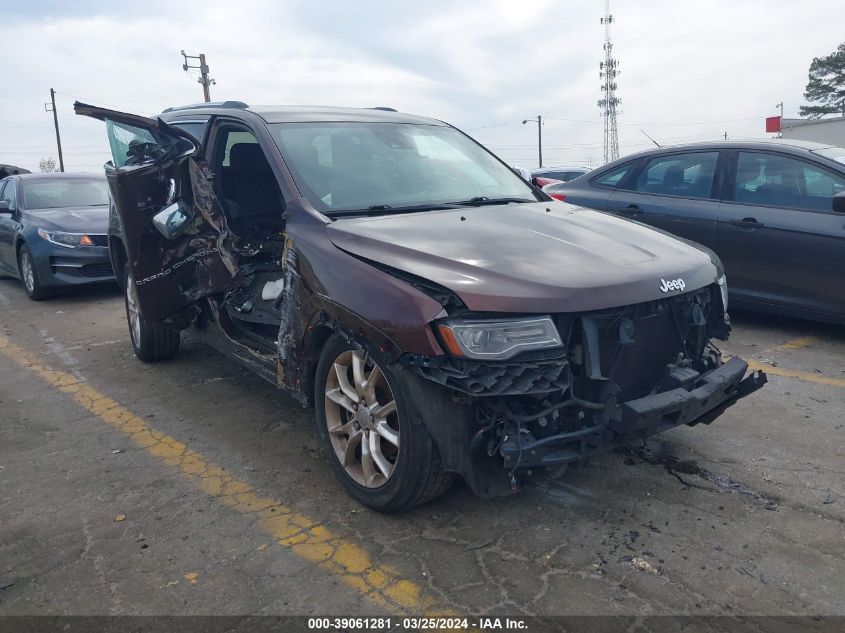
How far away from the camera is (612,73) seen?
56.2 meters

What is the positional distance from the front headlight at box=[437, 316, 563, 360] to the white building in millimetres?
34413

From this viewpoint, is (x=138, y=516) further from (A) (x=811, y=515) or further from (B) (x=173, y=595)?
(A) (x=811, y=515)

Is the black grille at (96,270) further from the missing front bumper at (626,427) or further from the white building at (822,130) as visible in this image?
the white building at (822,130)

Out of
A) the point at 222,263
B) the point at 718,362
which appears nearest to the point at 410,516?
the point at 718,362

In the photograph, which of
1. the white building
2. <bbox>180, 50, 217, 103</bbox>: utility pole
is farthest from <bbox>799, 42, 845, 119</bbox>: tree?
<bbox>180, 50, 217, 103</bbox>: utility pole

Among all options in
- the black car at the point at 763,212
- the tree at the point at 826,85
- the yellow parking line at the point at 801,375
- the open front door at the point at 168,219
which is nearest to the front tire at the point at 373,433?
the open front door at the point at 168,219

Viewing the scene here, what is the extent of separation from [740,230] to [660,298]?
136 inches

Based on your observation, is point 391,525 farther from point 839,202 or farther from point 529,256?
point 839,202

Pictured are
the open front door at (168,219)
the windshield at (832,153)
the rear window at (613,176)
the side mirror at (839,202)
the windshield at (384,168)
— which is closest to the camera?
the windshield at (384,168)

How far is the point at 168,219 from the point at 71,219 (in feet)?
17.8

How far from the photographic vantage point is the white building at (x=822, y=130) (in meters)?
33.4

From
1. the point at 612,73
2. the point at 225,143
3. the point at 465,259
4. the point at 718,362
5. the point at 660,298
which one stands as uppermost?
the point at 612,73

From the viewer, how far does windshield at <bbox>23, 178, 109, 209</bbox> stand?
959 centimetres

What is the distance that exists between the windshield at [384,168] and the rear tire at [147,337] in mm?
2356
